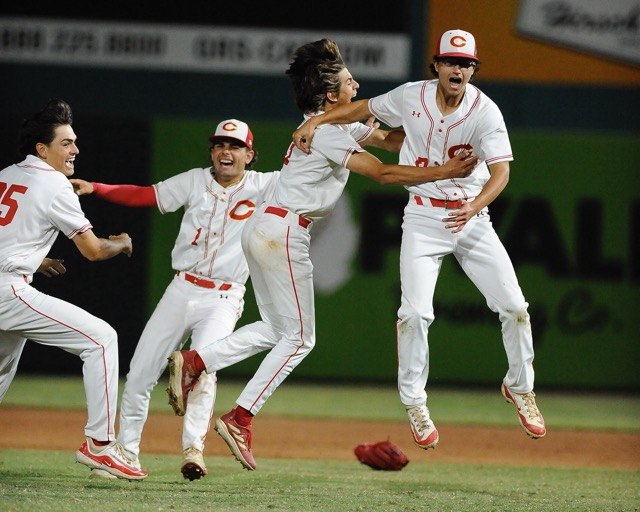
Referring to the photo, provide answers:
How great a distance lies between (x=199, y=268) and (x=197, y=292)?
14cm

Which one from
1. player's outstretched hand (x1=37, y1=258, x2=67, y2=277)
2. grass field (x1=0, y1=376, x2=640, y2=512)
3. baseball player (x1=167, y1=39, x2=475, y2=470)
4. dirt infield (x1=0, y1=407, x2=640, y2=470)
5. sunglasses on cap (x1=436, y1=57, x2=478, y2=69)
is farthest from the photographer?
dirt infield (x1=0, y1=407, x2=640, y2=470)

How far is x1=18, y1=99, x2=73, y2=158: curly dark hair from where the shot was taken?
5922 mm

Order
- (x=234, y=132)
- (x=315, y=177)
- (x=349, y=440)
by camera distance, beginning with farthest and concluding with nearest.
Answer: (x=349, y=440) → (x=234, y=132) → (x=315, y=177)

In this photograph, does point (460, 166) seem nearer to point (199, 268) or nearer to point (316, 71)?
point (316, 71)

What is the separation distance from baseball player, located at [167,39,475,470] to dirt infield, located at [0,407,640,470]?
84.3 inches

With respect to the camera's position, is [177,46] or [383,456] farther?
[177,46]

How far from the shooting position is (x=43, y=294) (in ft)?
19.0

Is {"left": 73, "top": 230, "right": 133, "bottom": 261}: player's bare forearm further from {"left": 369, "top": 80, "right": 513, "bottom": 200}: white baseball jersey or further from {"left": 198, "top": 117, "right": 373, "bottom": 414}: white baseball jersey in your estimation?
{"left": 369, "top": 80, "right": 513, "bottom": 200}: white baseball jersey

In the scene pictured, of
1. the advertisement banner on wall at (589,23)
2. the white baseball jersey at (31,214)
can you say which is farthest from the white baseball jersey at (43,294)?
the advertisement banner on wall at (589,23)

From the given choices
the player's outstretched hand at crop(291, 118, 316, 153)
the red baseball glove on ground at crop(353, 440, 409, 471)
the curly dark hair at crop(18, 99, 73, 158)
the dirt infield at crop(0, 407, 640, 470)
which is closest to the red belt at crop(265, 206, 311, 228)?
the player's outstretched hand at crop(291, 118, 316, 153)

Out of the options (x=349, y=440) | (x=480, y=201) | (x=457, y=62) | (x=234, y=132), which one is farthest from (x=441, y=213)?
(x=349, y=440)

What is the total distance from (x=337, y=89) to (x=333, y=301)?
587 centimetres

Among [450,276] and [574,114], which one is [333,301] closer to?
[450,276]

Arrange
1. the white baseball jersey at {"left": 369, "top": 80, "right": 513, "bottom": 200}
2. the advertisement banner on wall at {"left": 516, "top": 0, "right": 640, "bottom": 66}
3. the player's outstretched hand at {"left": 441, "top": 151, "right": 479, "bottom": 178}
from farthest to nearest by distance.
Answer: the advertisement banner on wall at {"left": 516, "top": 0, "right": 640, "bottom": 66}
the white baseball jersey at {"left": 369, "top": 80, "right": 513, "bottom": 200}
the player's outstretched hand at {"left": 441, "top": 151, "right": 479, "bottom": 178}
